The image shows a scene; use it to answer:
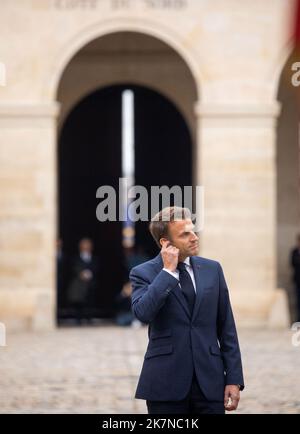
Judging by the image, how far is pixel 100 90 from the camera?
27250 millimetres

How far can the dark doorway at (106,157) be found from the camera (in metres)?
27.3

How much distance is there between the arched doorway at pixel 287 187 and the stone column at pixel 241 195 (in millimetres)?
3542

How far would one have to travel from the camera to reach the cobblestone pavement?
38.6ft

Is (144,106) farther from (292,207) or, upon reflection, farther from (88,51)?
(292,207)

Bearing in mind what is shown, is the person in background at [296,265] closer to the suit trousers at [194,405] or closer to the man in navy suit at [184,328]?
the man in navy suit at [184,328]

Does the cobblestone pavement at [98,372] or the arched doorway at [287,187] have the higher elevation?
the arched doorway at [287,187]

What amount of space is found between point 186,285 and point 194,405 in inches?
24.5

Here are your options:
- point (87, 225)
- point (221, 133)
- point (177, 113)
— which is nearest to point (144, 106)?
point (177, 113)

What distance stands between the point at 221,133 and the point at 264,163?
1.00 meters

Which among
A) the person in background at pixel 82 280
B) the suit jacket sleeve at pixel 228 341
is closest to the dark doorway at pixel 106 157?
the person in background at pixel 82 280

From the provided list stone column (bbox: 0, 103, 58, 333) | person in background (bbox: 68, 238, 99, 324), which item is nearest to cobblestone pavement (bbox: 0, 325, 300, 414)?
stone column (bbox: 0, 103, 58, 333)
